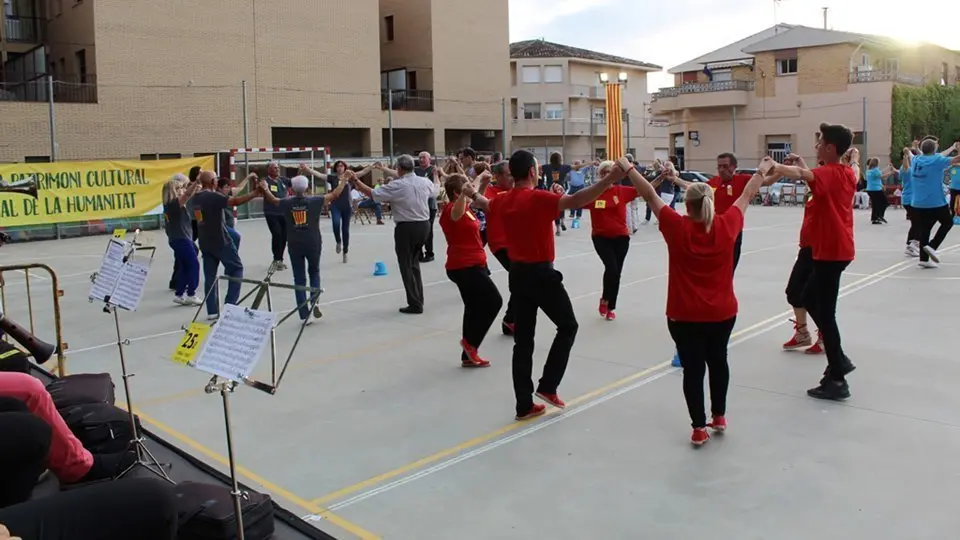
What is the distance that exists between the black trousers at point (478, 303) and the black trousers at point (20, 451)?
13.9 feet

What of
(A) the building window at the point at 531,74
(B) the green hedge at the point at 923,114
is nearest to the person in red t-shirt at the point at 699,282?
(B) the green hedge at the point at 923,114

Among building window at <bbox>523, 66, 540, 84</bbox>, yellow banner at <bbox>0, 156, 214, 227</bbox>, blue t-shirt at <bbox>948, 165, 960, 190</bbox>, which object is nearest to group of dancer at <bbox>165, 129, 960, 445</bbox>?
blue t-shirt at <bbox>948, 165, 960, 190</bbox>

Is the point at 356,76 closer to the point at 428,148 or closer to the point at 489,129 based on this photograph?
the point at 428,148

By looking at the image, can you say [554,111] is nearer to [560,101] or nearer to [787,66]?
[560,101]

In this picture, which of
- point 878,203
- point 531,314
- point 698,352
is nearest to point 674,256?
point 698,352

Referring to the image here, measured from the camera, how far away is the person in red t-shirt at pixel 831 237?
20.9ft

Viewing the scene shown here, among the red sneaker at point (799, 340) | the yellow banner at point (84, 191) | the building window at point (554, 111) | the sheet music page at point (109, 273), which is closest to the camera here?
the sheet music page at point (109, 273)

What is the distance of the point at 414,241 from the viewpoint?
10477 millimetres

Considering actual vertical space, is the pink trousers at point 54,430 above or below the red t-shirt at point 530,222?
below

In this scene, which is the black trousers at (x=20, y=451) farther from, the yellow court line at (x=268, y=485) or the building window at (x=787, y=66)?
the building window at (x=787, y=66)

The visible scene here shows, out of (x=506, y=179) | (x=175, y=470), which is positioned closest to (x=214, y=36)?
(x=506, y=179)

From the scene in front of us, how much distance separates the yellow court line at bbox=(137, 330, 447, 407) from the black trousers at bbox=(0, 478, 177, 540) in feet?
11.3

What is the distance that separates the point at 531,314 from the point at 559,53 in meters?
57.3

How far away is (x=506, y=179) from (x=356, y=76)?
33286mm
